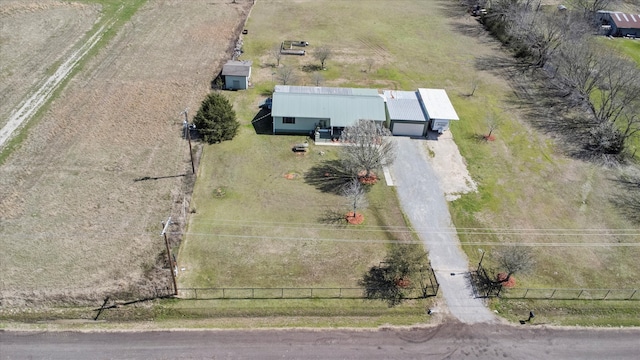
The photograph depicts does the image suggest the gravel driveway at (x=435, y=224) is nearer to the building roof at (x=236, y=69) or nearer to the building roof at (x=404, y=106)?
the building roof at (x=404, y=106)

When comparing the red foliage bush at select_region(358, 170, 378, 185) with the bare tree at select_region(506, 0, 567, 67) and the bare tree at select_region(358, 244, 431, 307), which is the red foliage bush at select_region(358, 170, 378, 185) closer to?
the bare tree at select_region(358, 244, 431, 307)

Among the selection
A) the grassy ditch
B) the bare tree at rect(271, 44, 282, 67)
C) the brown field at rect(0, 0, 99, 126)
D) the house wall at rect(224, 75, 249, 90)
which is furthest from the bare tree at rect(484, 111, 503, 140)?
the brown field at rect(0, 0, 99, 126)

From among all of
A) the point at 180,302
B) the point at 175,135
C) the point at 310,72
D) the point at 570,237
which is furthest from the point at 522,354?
the point at 310,72

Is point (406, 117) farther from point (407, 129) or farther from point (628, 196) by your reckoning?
point (628, 196)

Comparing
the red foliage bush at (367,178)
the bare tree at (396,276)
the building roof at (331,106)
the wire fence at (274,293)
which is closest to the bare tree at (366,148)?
the red foliage bush at (367,178)

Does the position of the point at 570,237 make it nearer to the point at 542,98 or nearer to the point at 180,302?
the point at 542,98

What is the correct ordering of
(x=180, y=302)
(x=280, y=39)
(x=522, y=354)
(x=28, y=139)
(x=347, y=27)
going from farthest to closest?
1. (x=347, y=27)
2. (x=280, y=39)
3. (x=28, y=139)
4. (x=180, y=302)
5. (x=522, y=354)

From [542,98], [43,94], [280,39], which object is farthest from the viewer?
[280,39]
